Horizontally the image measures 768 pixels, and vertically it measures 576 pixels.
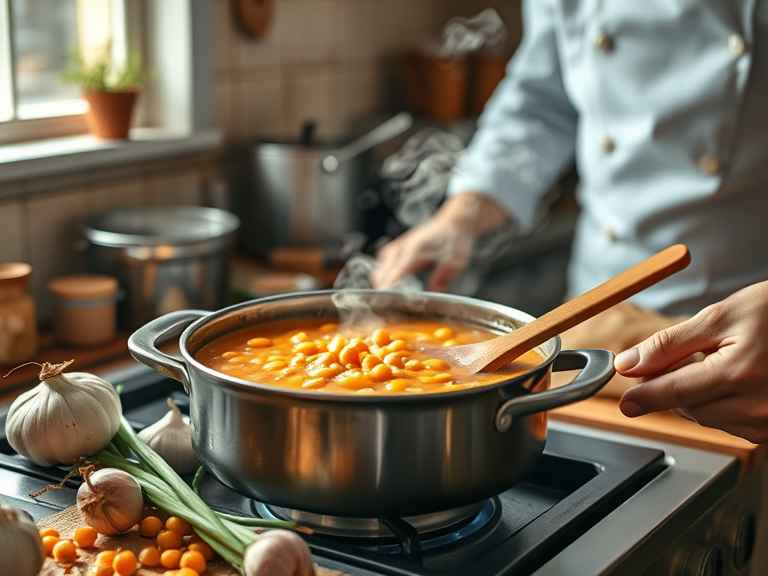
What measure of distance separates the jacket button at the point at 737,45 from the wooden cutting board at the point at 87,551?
1091 mm

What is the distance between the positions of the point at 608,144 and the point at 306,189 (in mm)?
754

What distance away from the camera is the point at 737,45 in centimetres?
160

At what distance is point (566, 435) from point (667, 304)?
61 centimetres

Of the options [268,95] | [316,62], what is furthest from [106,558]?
[316,62]

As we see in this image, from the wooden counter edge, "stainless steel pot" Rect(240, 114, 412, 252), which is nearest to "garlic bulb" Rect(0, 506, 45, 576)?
the wooden counter edge

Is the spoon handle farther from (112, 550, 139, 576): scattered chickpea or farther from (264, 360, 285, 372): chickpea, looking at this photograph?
(112, 550, 139, 576): scattered chickpea

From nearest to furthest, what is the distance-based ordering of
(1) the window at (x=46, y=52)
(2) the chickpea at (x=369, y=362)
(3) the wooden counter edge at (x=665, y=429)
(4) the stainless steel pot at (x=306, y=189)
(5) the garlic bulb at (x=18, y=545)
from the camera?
(5) the garlic bulb at (x=18, y=545) < (2) the chickpea at (x=369, y=362) < (3) the wooden counter edge at (x=665, y=429) < (1) the window at (x=46, y=52) < (4) the stainless steel pot at (x=306, y=189)

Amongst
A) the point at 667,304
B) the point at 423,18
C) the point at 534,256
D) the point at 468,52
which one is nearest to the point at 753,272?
the point at 667,304

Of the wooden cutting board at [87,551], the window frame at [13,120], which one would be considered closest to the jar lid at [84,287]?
the window frame at [13,120]

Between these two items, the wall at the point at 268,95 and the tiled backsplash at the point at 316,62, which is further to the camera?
the tiled backsplash at the point at 316,62

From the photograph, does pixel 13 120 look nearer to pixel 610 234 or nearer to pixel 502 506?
pixel 610 234

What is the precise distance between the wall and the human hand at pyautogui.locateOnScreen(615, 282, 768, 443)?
3.98 ft

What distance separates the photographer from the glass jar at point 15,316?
65.0 inches

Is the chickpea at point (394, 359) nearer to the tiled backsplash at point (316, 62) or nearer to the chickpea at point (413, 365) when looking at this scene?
the chickpea at point (413, 365)
